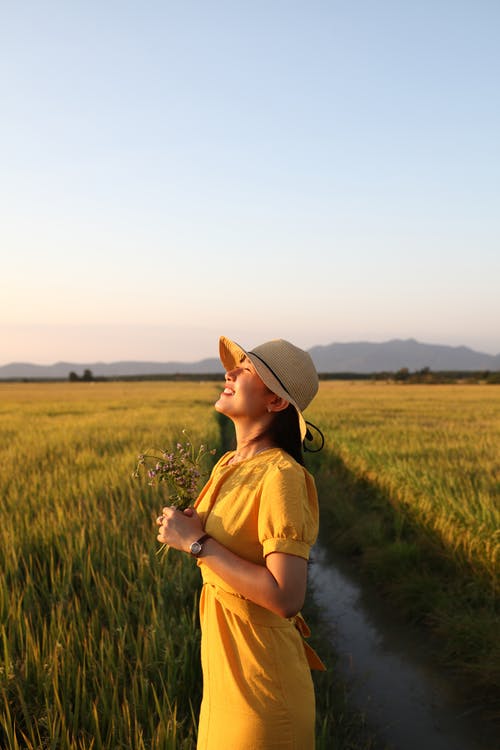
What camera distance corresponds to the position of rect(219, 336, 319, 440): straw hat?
162cm

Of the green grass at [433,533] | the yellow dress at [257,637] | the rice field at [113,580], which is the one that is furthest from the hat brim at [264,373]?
the green grass at [433,533]

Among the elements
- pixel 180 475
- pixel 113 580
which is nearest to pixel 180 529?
pixel 180 475

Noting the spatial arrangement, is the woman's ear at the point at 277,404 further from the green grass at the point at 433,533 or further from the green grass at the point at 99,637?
the green grass at the point at 433,533

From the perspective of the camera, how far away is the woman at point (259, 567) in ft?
4.61

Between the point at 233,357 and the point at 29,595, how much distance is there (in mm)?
2506

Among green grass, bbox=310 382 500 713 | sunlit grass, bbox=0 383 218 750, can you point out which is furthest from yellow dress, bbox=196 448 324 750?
green grass, bbox=310 382 500 713

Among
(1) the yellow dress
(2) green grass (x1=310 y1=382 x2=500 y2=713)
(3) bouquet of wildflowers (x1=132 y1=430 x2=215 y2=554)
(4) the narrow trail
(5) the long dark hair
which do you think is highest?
(5) the long dark hair

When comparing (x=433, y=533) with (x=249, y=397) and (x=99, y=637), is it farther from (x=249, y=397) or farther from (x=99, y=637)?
(x=249, y=397)

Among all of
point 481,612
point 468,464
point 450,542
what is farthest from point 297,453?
point 468,464

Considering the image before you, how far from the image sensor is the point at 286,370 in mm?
1646

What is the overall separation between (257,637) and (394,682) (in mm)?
3264

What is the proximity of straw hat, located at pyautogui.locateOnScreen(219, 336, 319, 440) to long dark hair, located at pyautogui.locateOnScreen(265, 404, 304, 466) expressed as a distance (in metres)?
0.04

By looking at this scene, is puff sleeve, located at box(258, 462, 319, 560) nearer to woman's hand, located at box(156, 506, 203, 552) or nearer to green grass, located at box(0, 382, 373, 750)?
woman's hand, located at box(156, 506, 203, 552)

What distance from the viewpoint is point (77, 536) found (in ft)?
14.6
